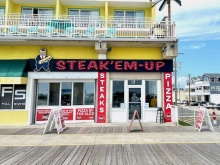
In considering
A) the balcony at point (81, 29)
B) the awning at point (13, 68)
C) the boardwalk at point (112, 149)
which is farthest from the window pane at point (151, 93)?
the awning at point (13, 68)

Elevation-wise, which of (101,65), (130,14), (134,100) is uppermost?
(130,14)

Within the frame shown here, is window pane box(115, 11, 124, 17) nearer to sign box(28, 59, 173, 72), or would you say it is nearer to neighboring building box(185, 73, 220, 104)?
sign box(28, 59, 173, 72)

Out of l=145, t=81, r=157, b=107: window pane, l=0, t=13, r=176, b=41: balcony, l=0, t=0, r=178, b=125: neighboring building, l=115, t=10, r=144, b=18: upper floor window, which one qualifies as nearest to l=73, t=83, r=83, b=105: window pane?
l=0, t=0, r=178, b=125: neighboring building

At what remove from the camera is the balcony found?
456 inches

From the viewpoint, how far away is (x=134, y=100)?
483 inches

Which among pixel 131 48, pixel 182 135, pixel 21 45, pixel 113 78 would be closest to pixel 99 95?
pixel 113 78

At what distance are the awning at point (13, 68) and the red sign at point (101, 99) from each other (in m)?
5.18

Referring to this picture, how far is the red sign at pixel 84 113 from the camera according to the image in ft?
39.4

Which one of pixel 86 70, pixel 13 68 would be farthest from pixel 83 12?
pixel 13 68

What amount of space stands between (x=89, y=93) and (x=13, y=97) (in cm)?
528

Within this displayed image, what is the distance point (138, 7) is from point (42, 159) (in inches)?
502

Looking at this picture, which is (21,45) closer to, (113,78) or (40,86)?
(40,86)

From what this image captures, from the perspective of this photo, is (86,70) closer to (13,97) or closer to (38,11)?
(13,97)

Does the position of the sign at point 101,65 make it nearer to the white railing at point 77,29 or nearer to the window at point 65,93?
the window at point 65,93
